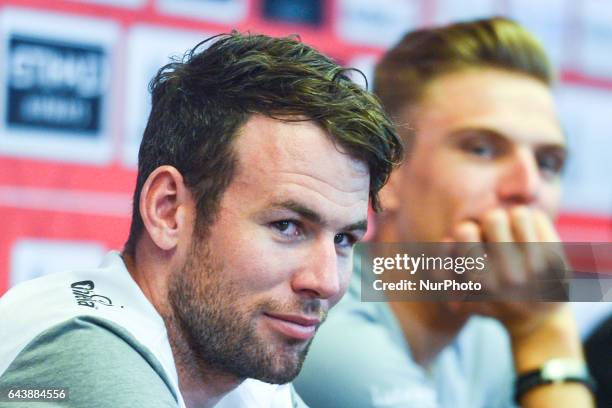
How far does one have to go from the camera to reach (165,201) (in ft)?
4.40

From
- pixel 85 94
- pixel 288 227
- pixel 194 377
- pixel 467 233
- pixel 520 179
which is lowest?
pixel 194 377

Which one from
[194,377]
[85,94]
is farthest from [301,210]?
[85,94]

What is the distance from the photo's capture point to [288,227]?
1.32 metres

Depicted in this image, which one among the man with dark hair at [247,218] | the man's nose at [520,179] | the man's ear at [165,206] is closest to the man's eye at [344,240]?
the man with dark hair at [247,218]

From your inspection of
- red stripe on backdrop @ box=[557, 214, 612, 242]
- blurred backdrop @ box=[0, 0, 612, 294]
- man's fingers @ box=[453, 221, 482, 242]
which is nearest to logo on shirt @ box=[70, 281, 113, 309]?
blurred backdrop @ box=[0, 0, 612, 294]

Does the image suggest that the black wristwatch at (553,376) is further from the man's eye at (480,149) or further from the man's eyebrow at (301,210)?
the man's eyebrow at (301,210)

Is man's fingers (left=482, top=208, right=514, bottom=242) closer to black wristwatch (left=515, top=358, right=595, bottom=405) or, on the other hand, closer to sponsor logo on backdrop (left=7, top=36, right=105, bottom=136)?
black wristwatch (left=515, top=358, right=595, bottom=405)

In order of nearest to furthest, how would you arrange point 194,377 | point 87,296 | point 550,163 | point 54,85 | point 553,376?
point 87,296 → point 194,377 → point 54,85 → point 553,376 → point 550,163

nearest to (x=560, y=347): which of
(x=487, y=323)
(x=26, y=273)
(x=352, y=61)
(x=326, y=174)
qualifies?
(x=487, y=323)

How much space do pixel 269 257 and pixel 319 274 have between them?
0.07 metres

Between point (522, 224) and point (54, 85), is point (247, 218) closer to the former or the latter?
point (54, 85)

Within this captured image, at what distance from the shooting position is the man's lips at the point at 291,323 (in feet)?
4.22

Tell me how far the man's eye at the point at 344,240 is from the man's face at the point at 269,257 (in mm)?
30

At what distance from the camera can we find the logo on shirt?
1212mm
